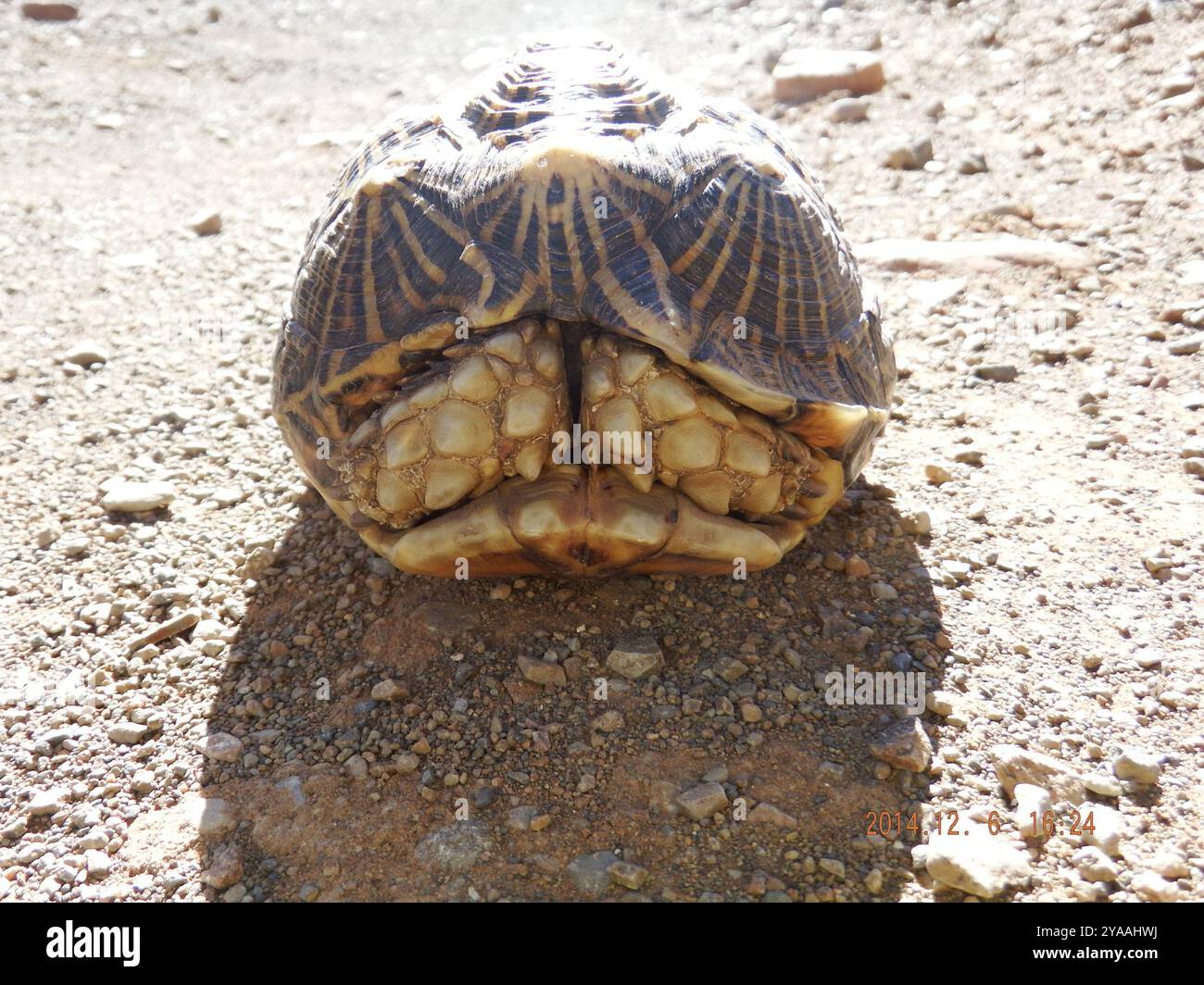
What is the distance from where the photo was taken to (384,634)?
338cm

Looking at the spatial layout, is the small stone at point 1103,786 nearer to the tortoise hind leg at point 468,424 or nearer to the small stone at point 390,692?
the tortoise hind leg at point 468,424

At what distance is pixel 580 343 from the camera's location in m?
3.04

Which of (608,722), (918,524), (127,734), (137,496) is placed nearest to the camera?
(608,722)

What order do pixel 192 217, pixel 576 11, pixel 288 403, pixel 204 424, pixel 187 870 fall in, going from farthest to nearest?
pixel 576 11
pixel 192 217
pixel 204 424
pixel 288 403
pixel 187 870

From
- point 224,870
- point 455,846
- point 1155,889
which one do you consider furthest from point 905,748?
point 224,870

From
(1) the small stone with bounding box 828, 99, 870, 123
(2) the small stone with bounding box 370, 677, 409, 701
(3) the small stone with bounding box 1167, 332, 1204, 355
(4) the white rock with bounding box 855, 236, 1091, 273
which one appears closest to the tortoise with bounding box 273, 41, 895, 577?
(2) the small stone with bounding box 370, 677, 409, 701

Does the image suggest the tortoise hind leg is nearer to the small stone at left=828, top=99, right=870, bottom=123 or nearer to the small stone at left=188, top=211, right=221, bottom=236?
the small stone at left=188, top=211, right=221, bottom=236

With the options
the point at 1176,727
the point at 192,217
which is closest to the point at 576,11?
the point at 192,217

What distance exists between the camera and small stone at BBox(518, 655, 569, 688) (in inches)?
123

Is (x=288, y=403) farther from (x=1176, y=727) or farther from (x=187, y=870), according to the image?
(x=1176, y=727)

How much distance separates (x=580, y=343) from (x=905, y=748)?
1397 mm

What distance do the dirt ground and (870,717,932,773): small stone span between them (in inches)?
0.4

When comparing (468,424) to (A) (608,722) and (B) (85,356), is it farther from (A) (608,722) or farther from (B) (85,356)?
(B) (85,356)

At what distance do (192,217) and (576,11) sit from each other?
605 cm
